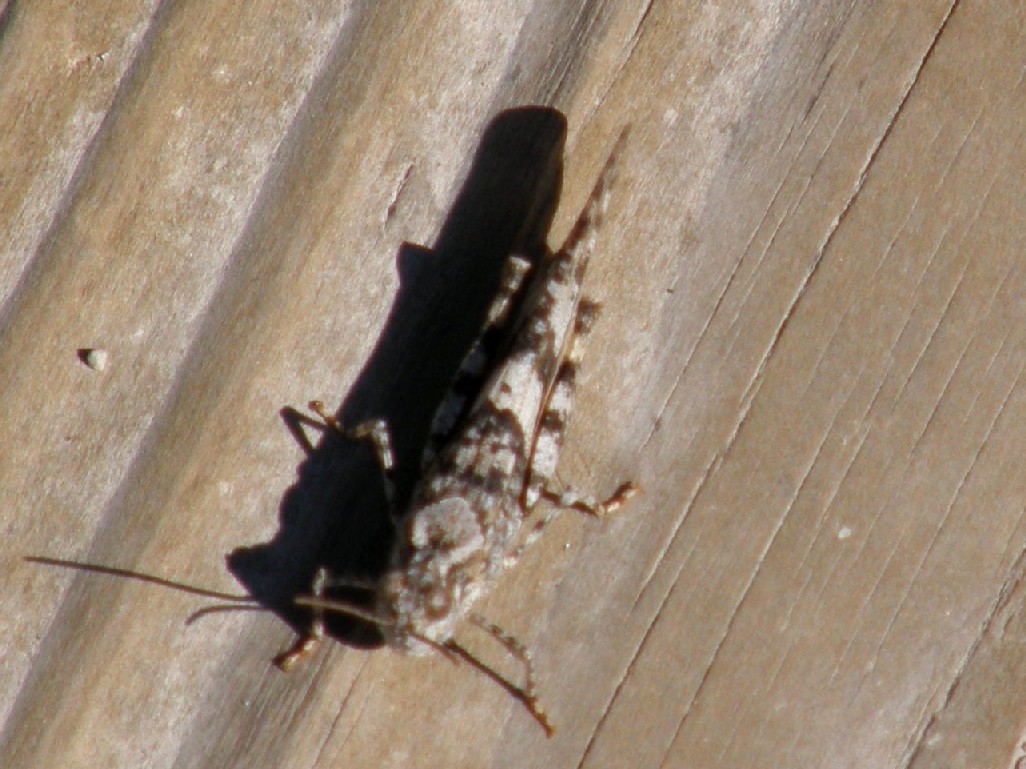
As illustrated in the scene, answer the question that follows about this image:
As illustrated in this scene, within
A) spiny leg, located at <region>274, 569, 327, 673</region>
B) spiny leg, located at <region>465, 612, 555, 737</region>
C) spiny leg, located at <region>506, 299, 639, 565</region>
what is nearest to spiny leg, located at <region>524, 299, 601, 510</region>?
spiny leg, located at <region>506, 299, 639, 565</region>

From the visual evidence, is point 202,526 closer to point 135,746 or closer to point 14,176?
point 135,746

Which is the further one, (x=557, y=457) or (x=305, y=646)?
(x=557, y=457)

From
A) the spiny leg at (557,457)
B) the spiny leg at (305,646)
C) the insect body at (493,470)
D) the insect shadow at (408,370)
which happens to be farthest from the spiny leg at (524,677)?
the spiny leg at (305,646)

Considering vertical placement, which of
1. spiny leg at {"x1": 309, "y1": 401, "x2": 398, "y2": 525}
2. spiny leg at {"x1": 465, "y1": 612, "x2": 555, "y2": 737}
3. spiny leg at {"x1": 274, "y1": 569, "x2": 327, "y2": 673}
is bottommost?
spiny leg at {"x1": 274, "y1": 569, "x2": 327, "y2": 673}

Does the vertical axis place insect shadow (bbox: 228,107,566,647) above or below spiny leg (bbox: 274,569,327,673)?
above

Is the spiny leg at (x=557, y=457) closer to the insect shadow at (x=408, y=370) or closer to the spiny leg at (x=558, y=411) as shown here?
the spiny leg at (x=558, y=411)

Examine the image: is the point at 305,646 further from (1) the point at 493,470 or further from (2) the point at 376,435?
(1) the point at 493,470

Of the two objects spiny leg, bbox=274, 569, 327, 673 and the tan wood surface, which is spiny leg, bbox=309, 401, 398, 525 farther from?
spiny leg, bbox=274, 569, 327, 673

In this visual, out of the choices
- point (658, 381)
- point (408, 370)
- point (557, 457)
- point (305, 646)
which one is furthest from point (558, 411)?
point (305, 646)
